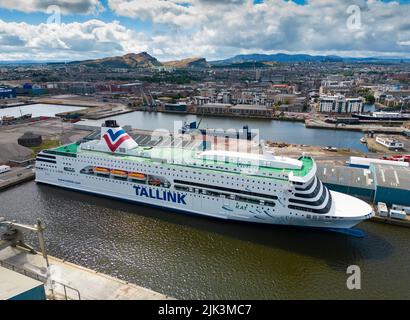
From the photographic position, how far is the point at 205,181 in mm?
17562

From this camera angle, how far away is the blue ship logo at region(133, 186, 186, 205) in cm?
1847

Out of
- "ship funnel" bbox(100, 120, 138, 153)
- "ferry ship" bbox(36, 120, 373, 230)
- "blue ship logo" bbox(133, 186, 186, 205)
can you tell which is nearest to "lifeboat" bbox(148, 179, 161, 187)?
"ferry ship" bbox(36, 120, 373, 230)

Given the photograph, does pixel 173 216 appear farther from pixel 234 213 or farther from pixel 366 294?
pixel 366 294

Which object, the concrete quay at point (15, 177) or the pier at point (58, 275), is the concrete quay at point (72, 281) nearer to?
the pier at point (58, 275)

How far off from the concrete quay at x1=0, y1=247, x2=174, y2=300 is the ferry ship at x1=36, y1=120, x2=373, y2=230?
7.30 meters

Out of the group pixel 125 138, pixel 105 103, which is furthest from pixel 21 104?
pixel 125 138

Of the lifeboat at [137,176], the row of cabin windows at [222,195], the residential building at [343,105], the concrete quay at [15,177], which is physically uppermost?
the residential building at [343,105]

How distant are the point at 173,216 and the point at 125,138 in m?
6.99

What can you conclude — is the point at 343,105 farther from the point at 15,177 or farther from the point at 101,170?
the point at 15,177

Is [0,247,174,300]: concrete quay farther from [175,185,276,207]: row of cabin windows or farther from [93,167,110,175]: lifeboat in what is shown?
[93,167,110,175]: lifeboat

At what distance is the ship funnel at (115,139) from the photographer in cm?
2117

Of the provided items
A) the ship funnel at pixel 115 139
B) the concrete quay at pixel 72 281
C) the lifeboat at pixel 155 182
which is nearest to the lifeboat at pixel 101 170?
the ship funnel at pixel 115 139

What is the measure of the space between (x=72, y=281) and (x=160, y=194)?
810 cm

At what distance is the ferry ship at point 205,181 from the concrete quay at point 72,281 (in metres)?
7.30
